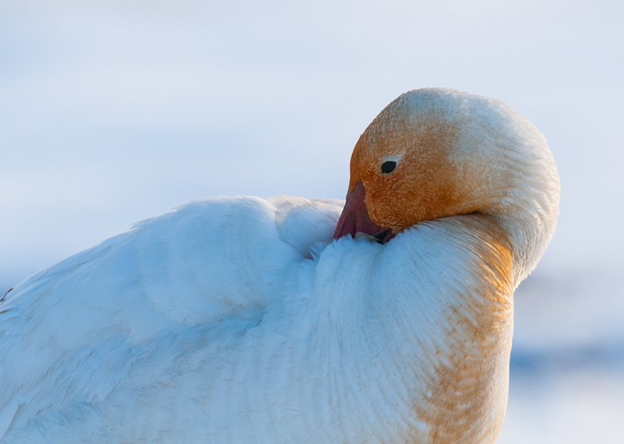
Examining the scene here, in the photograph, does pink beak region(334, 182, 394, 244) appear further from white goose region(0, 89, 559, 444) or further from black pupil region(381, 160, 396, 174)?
black pupil region(381, 160, 396, 174)

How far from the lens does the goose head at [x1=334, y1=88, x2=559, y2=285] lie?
11.6ft

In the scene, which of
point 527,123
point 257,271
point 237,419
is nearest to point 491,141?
point 527,123

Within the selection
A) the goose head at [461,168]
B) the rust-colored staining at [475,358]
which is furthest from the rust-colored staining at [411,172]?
the rust-colored staining at [475,358]

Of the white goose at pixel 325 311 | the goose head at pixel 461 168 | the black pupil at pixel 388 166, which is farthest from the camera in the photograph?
the black pupil at pixel 388 166

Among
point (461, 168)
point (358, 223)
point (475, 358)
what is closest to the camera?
point (475, 358)

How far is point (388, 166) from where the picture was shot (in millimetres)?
3715

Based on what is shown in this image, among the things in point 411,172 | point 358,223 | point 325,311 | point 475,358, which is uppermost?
point 411,172

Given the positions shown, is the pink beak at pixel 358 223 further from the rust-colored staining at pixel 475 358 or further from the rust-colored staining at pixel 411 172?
the rust-colored staining at pixel 475 358

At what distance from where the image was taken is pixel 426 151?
11.8 feet

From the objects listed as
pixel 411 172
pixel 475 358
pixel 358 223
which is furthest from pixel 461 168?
pixel 475 358

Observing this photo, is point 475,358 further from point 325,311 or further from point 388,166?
point 388,166

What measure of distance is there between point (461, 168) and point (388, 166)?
0.32 meters

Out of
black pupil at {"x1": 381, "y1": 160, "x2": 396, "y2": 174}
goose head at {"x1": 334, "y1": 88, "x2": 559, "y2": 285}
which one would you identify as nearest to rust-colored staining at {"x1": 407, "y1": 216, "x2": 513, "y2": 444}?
goose head at {"x1": 334, "y1": 88, "x2": 559, "y2": 285}

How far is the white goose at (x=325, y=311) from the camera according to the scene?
334cm
